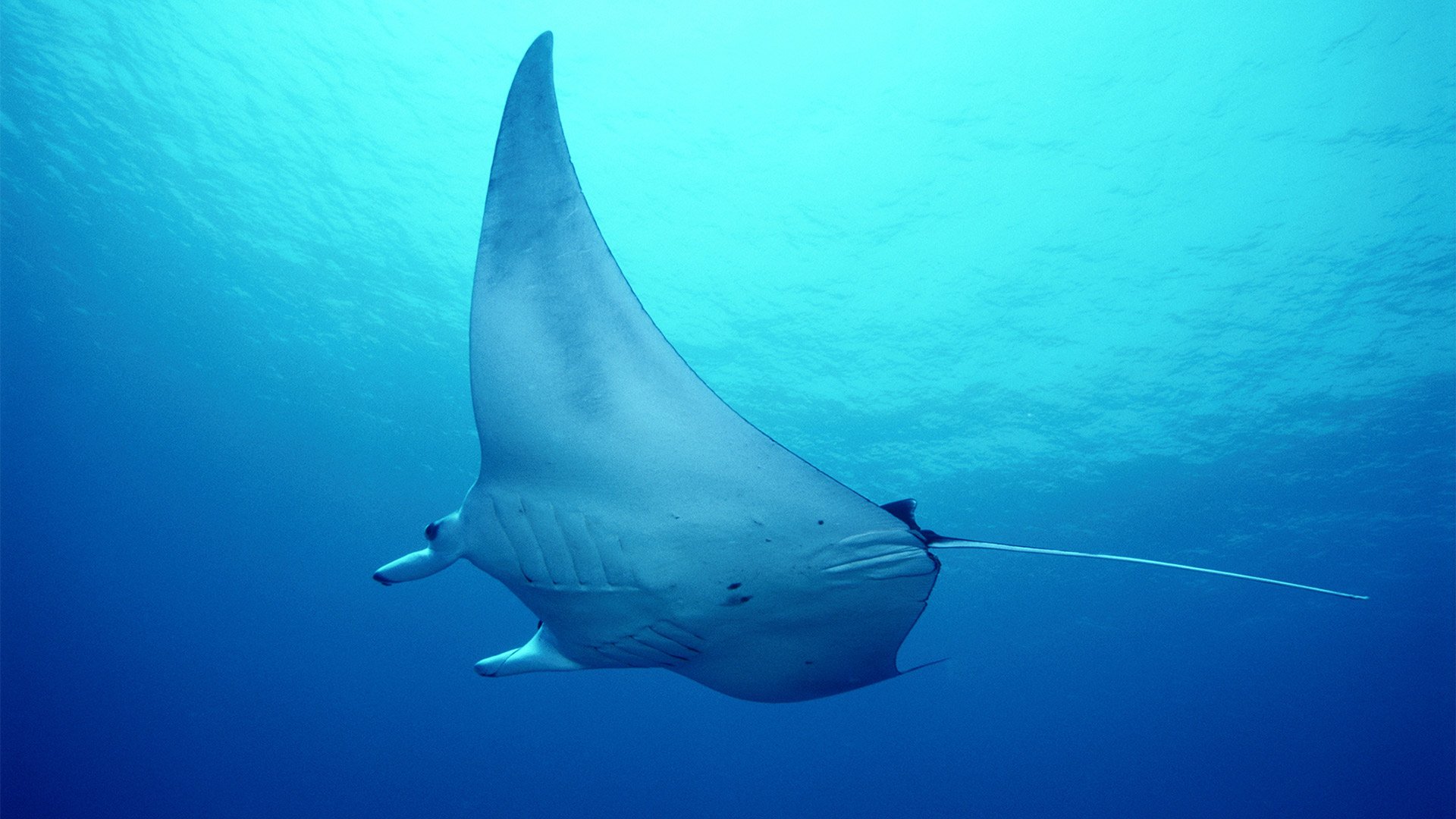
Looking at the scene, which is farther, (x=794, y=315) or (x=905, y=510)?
(x=794, y=315)

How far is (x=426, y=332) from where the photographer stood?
14.7m

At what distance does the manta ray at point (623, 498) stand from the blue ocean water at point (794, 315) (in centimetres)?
803

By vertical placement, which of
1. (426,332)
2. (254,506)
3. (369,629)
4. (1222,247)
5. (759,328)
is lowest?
(369,629)

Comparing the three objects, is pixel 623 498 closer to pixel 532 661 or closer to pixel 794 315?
pixel 532 661

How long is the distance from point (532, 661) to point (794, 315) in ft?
32.5

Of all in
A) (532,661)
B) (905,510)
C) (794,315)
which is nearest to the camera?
(905,510)

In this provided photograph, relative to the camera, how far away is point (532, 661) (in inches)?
113

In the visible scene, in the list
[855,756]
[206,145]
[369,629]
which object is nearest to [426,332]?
[206,145]

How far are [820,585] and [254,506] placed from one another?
27869mm

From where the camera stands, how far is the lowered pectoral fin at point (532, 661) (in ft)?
9.31

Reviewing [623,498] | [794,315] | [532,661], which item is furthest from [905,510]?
[794,315]

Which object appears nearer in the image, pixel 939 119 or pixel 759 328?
pixel 939 119

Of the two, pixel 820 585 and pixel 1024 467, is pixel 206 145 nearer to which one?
pixel 820 585

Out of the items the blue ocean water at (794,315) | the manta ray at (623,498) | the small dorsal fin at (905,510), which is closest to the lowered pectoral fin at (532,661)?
the manta ray at (623,498)
